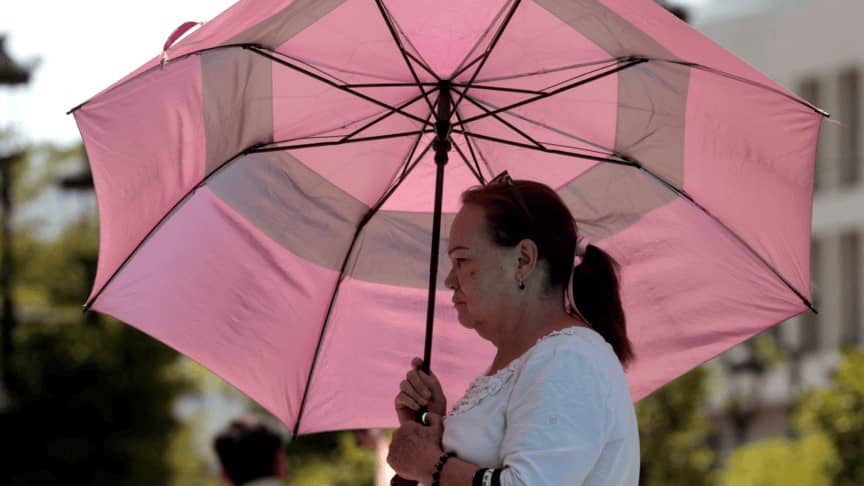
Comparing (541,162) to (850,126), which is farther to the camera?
(850,126)

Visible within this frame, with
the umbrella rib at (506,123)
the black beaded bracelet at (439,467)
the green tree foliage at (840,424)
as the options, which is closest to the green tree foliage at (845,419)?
the green tree foliage at (840,424)

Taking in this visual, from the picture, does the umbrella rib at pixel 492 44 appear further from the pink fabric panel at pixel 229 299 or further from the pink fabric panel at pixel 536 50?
the pink fabric panel at pixel 229 299

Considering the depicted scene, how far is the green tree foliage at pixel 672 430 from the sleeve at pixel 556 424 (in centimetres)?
1426

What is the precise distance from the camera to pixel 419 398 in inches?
164

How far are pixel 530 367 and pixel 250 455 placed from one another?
281 centimetres

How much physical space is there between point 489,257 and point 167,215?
51.5 inches

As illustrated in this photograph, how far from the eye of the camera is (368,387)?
16.7ft

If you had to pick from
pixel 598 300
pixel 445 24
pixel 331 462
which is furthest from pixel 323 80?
pixel 331 462

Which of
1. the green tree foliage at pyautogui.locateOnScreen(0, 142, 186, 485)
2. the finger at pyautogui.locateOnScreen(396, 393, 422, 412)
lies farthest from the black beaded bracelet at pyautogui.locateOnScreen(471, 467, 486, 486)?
the green tree foliage at pyautogui.locateOnScreen(0, 142, 186, 485)

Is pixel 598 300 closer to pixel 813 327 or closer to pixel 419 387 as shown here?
pixel 419 387

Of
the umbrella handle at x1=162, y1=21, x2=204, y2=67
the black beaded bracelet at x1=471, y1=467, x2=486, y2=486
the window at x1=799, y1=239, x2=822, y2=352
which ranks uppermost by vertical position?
the window at x1=799, y1=239, x2=822, y2=352

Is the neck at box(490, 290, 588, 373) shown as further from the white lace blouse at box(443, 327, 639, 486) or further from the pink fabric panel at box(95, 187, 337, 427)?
the pink fabric panel at box(95, 187, 337, 427)

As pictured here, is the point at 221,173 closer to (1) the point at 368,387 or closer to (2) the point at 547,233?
(1) the point at 368,387

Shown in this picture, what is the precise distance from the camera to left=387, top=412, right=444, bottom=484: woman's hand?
3778 mm
